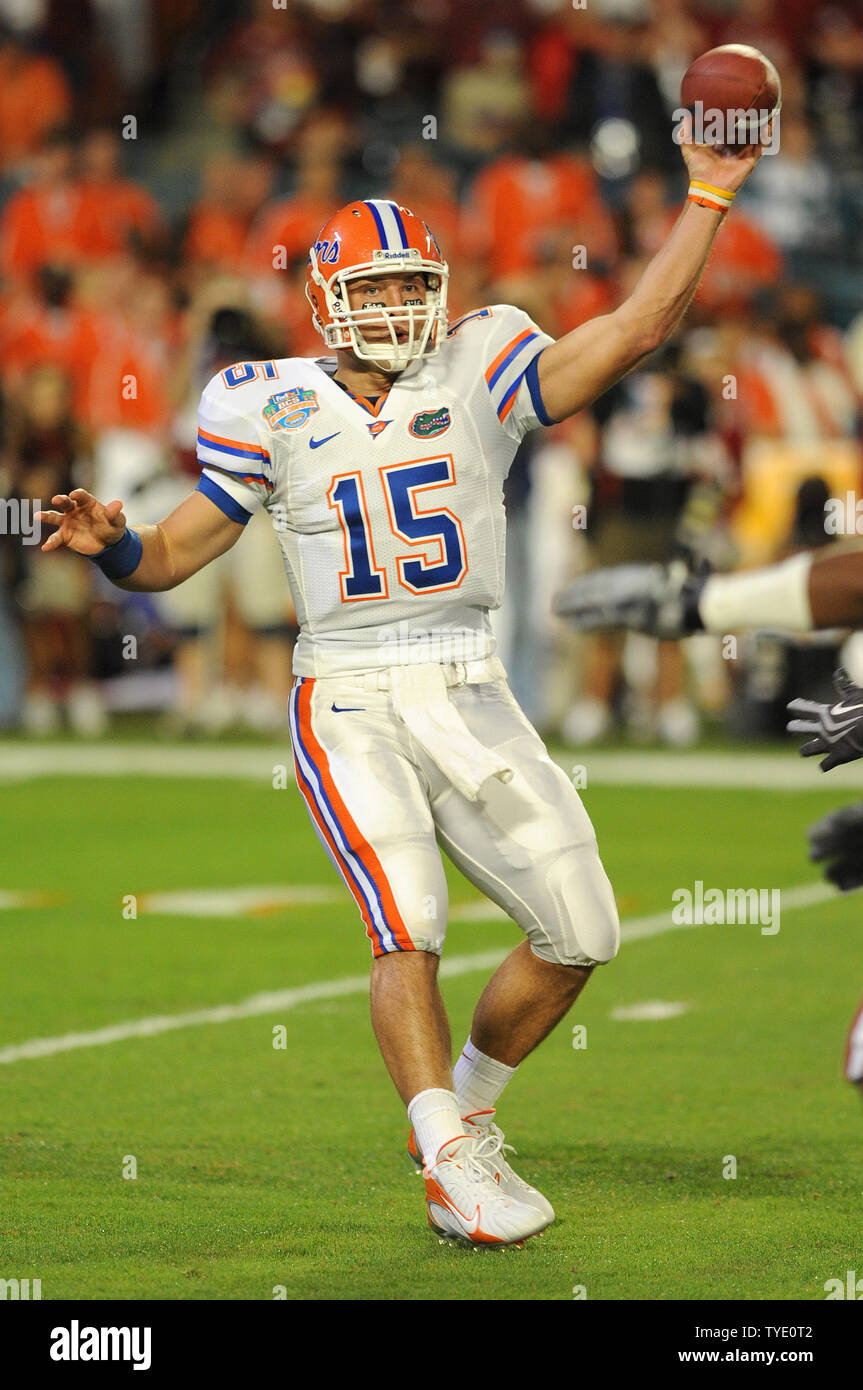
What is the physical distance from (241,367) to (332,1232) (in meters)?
1.74

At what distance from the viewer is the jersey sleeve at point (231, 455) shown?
4.43 m

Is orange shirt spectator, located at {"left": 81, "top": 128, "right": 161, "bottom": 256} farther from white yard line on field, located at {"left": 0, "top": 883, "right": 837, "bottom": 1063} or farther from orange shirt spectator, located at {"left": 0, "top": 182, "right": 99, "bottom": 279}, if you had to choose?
white yard line on field, located at {"left": 0, "top": 883, "right": 837, "bottom": 1063}

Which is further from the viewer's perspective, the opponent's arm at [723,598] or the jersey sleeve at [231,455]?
the jersey sleeve at [231,455]

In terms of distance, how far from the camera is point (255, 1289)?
3818mm

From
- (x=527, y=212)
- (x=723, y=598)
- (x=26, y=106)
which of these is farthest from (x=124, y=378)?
(x=723, y=598)

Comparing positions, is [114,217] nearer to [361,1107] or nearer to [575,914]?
[361,1107]

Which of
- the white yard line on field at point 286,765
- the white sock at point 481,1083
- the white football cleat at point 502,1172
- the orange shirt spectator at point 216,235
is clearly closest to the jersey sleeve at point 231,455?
the white sock at point 481,1083

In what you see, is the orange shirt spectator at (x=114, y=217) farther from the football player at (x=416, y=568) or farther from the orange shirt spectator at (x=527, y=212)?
the football player at (x=416, y=568)

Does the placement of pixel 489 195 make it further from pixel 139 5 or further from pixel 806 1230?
pixel 806 1230

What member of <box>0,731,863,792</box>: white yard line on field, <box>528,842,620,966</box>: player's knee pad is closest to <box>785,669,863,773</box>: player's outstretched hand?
<box>528,842,620,966</box>: player's knee pad

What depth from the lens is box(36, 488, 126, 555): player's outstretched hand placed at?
4.30 metres

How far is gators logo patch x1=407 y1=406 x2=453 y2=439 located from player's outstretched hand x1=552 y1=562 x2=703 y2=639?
45.4 inches
